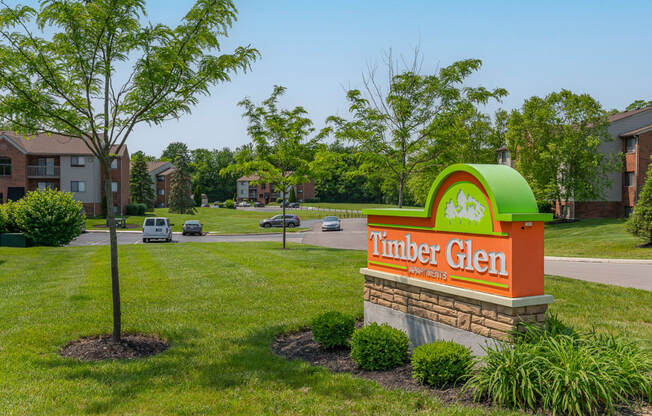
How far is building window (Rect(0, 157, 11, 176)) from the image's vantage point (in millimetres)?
50062

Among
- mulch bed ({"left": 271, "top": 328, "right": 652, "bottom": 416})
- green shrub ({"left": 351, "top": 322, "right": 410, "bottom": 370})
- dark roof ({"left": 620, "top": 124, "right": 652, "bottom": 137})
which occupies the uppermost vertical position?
dark roof ({"left": 620, "top": 124, "right": 652, "bottom": 137})

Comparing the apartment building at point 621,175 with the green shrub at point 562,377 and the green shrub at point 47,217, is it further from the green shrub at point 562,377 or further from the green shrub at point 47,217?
the green shrub at point 562,377

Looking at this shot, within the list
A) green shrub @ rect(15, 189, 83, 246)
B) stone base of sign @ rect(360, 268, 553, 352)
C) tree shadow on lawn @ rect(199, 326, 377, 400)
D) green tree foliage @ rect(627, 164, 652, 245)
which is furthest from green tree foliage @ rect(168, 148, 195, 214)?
tree shadow on lawn @ rect(199, 326, 377, 400)

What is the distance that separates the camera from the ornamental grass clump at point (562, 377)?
15.4ft

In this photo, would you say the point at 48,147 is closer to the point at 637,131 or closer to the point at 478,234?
the point at 478,234

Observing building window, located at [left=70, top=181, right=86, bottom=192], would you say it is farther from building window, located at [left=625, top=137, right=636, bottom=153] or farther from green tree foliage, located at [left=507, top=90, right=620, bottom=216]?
building window, located at [left=625, top=137, right=636, bottom=153]

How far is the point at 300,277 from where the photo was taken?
539 inches

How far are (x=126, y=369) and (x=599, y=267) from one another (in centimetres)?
1781

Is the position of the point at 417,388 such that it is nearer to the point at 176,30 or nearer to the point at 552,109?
the point at 176,30

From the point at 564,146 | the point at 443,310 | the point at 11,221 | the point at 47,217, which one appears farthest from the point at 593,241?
→ the point at 11,221

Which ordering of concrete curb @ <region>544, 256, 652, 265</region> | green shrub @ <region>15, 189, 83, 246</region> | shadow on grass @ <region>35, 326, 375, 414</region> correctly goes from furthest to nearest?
green shrub @ <region>15, 189, 83, 246</region>, concrete curb @ <region>544, 256, 652, 265</region>, shadow on grass @ <region>35, 326, 375, 414</region>

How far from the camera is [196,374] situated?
6.12 meters

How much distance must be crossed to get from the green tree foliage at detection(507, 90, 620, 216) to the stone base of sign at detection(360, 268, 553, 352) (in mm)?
36018

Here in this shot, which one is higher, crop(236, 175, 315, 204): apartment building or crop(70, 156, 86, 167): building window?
crop(70, 156, 86, 167): building window
